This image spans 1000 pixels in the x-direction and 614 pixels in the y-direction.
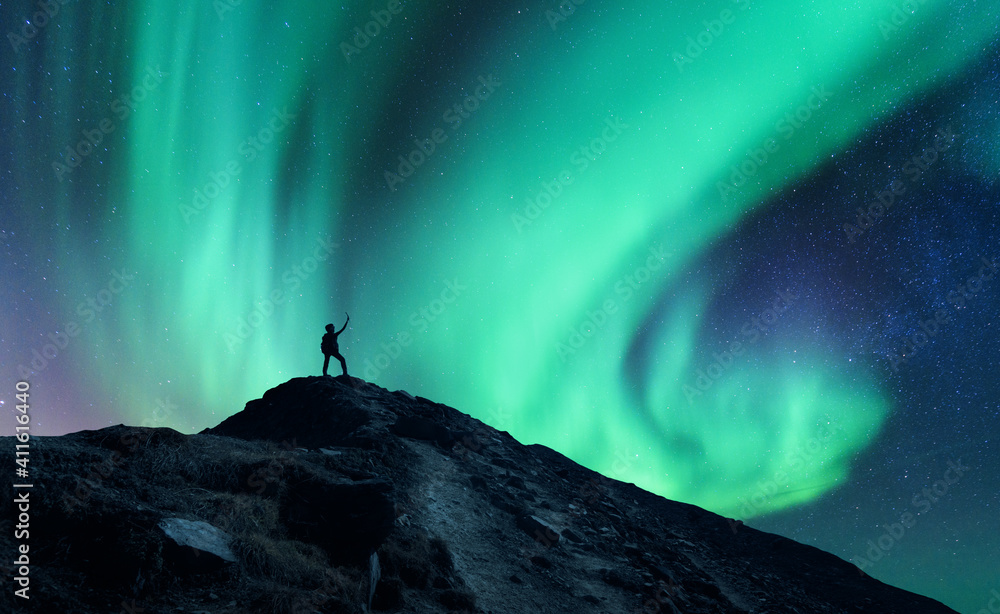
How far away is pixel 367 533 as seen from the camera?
32.3 feet

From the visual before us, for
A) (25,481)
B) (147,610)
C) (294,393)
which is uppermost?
(294,393)

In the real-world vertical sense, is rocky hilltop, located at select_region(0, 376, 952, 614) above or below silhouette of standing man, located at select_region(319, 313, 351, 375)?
below

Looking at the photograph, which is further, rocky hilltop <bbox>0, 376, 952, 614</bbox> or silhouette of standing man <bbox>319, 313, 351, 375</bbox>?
silhouette of standing man <bbox>319, 313, 351, 375</bbox>

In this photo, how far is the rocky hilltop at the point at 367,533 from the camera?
7.07m

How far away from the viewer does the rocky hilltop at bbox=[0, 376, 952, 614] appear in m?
7.07

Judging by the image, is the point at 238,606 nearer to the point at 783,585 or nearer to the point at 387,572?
the point at 387,572

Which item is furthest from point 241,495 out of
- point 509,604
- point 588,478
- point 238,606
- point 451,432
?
point 588,478

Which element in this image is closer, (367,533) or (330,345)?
(367,533)

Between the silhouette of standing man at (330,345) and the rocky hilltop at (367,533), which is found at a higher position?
the silhouette of standing man at (330,345)

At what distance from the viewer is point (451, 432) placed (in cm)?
2127

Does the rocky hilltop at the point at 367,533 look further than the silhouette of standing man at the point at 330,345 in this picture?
No

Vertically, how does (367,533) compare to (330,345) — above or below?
below

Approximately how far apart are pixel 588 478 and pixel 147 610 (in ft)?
66.0

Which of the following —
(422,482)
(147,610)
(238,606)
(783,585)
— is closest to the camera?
(147,610)
